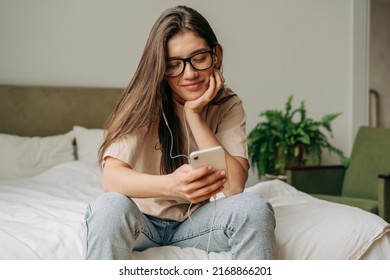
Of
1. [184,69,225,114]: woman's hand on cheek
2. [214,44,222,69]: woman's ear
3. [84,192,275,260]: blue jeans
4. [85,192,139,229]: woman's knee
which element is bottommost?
[84,192,275,260]: blue jeans

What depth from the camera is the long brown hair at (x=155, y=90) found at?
132 centimetres

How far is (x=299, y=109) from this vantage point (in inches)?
128

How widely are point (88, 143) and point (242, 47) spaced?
1.16 metres

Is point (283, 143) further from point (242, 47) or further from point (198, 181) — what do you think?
point (198, 181)

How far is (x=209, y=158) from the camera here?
1.11m

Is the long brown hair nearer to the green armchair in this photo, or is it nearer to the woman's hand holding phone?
the woman's hand holding phone

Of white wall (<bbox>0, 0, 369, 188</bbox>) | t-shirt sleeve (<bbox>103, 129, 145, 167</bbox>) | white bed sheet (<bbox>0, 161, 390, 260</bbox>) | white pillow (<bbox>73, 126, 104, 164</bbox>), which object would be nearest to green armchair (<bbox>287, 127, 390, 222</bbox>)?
white wall (<bbox>0, 0, 369, 188</bbox>)

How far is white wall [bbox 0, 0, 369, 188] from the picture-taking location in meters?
3.00

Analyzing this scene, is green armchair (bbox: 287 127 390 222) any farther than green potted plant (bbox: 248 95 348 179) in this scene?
No

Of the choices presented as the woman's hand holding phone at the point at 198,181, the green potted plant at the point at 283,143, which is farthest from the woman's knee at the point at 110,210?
the green potted plant at the point at 283,143

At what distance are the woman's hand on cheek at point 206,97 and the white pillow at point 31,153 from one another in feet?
5.34

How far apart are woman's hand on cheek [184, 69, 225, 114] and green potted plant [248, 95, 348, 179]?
5.96ft

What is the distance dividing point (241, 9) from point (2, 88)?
153cm
